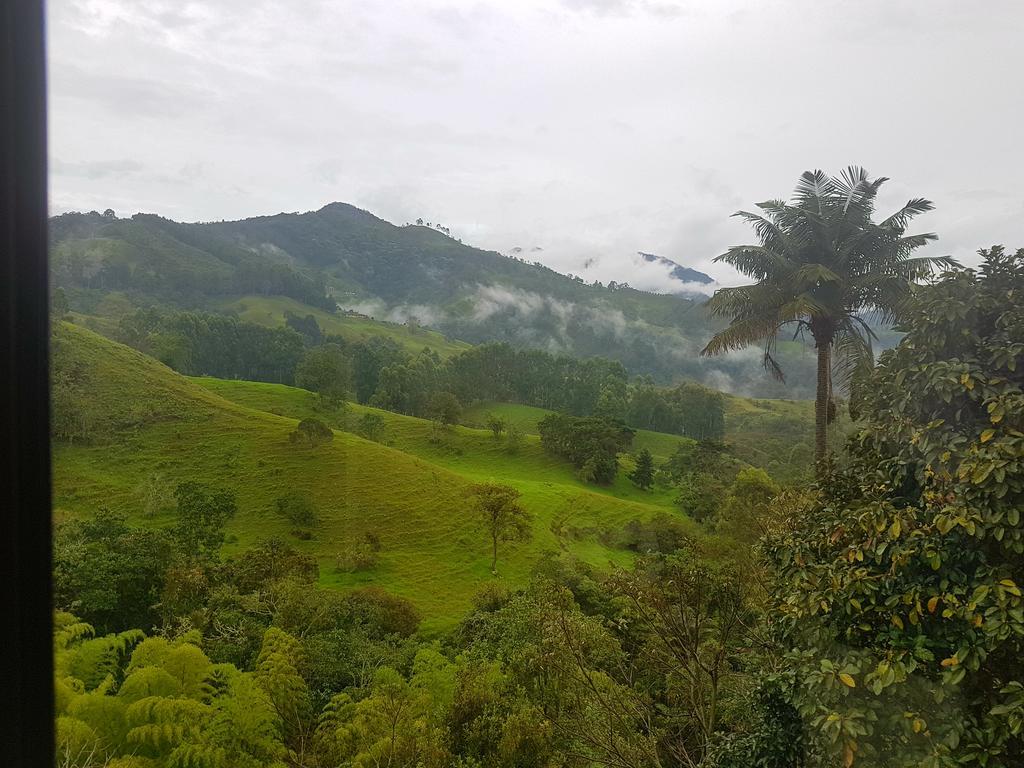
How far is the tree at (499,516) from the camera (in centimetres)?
2073

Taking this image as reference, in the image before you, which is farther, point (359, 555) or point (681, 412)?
point (681, 412)

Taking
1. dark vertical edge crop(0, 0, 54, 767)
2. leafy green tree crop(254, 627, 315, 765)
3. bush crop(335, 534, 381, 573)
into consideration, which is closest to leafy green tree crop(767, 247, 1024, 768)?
dark vertical edge crop(0, 0, 54, 767)

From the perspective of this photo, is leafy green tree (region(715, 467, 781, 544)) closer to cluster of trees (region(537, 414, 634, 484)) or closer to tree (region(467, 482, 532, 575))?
tree (region(467, 482, 532, 575))

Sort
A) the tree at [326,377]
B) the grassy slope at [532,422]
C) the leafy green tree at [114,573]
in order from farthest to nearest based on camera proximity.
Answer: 1. the grassy slope at [532,422]
2. the tree at [326,377]
3. the leafy green tree at [114,573]

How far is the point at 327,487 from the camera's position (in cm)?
2212

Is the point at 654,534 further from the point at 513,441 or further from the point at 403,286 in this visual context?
the point at 403,286

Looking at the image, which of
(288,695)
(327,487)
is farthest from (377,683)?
(327,487)

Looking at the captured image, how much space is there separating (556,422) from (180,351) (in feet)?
81.8

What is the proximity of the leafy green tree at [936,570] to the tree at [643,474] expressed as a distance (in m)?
32.0

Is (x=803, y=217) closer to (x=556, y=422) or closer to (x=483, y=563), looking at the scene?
(x=483, y=563)

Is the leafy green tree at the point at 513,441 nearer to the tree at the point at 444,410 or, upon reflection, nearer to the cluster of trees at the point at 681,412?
the tree at the point at 444,410

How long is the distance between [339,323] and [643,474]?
200 ft

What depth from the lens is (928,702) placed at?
9.26 feet

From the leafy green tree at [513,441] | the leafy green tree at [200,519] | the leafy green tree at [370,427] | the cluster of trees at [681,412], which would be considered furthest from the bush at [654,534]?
the cluster of trees at [681,412]
